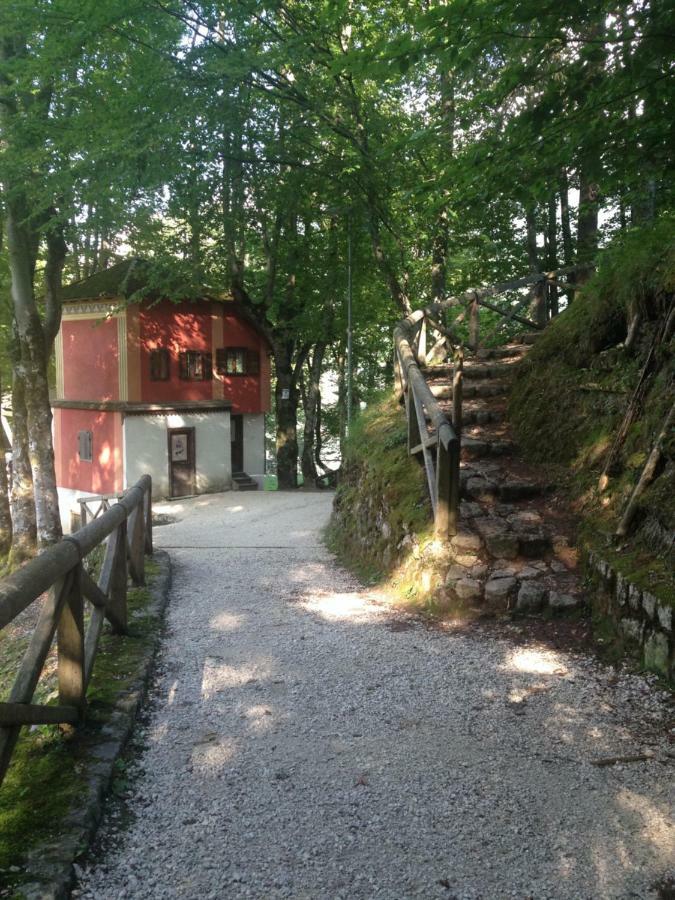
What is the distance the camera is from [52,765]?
3.23m

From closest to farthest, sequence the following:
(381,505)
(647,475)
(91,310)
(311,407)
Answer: (647,475)
(381,505)
(91,310)
(311,407)

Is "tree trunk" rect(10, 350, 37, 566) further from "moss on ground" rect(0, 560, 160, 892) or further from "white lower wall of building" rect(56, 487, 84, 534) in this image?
"white lower wall of building" rect(56, 487, 84, 534)

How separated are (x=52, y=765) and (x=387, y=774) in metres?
1.50

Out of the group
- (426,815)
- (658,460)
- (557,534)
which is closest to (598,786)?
(426,815)

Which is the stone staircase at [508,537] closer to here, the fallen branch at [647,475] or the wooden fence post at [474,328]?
the fallen branch at [647,475]

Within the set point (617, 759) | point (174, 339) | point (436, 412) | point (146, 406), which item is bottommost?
point (617, 759)

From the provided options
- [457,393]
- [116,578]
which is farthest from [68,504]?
[116,578]

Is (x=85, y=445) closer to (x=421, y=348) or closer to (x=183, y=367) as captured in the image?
(x=183, y=367)

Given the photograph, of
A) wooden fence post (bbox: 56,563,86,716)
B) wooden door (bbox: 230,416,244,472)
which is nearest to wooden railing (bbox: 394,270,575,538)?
wooden fence post (bbox: 56,563,86,716)

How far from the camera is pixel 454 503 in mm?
6371

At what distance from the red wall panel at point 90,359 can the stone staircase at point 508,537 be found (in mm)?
→ 19112

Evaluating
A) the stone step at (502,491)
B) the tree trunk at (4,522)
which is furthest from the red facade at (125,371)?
the stone step at (502,491)

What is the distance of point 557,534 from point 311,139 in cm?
1106

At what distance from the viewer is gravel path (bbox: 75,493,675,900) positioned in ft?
8.94
